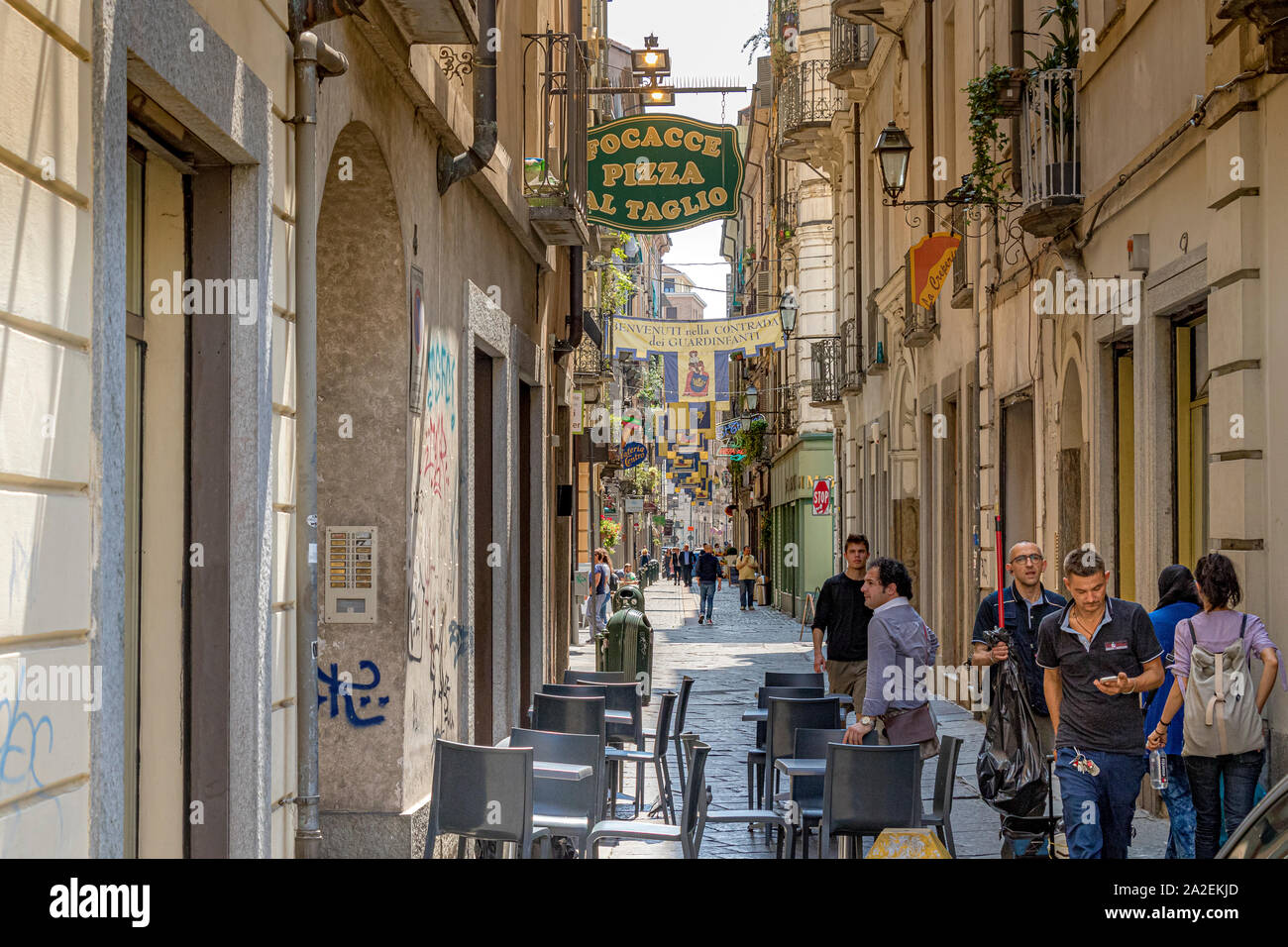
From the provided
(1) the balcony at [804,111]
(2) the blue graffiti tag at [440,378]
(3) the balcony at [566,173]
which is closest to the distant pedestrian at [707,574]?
(1) the balcony at [804,111]

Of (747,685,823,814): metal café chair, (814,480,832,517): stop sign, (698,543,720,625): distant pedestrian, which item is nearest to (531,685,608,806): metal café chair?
(747,685,823,814): metal café chair

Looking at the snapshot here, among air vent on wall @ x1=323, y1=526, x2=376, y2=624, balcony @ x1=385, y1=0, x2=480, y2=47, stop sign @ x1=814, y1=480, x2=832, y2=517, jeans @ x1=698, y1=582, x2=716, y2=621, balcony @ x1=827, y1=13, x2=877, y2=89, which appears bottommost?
jeans @ x1=698, y1=582, x2=716, y2=621

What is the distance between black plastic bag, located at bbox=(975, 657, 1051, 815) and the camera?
7.72 m

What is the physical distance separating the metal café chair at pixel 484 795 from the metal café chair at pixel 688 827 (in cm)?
30

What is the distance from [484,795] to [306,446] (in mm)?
1680

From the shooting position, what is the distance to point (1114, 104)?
11.3m

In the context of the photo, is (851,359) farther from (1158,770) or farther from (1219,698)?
(1219,698)

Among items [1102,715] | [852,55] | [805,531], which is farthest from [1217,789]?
[805,531]

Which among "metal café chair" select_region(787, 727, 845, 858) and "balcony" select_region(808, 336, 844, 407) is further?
"balcony" select_region(808, 336, 844, 407)

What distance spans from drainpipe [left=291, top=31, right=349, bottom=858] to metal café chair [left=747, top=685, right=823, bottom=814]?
153 inches

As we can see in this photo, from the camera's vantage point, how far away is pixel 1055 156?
1230 cm

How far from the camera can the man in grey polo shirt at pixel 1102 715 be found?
677cm

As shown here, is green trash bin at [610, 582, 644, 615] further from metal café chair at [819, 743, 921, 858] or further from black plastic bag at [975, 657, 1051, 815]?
metal café chair at [819, 743, 921, 858]

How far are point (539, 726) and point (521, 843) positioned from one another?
2413 millimetres
